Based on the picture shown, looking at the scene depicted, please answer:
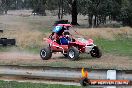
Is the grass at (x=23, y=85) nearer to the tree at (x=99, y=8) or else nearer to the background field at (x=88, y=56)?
the background field at (x=88, y=56)

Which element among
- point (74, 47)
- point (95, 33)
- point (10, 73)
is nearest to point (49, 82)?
point (10, 73)

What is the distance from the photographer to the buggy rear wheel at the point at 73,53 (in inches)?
703

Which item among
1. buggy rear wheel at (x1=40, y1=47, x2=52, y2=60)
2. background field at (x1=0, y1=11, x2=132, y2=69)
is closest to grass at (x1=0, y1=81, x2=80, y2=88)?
background field at (x1=0, y1=11, x2=132, y2=69)

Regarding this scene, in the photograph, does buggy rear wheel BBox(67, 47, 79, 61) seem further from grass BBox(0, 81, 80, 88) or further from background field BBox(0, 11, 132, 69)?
grass BBox(0, 81, 80, 88)

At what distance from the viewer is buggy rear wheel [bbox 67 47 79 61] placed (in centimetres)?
1784

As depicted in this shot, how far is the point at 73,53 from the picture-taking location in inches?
709

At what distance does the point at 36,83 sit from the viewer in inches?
381

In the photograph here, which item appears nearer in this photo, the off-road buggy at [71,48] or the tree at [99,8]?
the off-road buggy at [71,48]

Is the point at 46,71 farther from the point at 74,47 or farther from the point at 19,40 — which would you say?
the point at 19,40

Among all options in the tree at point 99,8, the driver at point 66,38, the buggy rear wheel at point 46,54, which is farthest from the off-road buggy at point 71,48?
the tree at point 99,8

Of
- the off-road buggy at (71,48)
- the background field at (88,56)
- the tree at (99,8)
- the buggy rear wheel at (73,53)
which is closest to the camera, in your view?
the background field at (88,56)

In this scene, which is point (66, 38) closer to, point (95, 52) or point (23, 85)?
point (95, 52)

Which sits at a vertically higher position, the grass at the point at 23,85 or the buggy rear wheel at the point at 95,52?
the grass at the point at 23,85

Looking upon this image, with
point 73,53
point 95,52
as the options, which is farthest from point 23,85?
point 95,52
